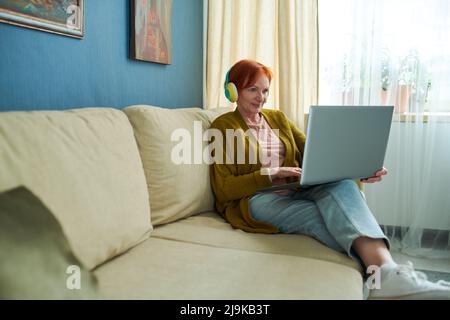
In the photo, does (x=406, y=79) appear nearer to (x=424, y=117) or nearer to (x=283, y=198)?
(x=424, y=117)

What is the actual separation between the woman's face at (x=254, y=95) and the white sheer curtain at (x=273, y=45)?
0.73 metres

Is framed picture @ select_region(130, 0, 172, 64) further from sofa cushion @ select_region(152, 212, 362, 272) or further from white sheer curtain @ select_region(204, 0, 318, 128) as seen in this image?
sofa cushion @ select_region(152, 212, 362, 272)

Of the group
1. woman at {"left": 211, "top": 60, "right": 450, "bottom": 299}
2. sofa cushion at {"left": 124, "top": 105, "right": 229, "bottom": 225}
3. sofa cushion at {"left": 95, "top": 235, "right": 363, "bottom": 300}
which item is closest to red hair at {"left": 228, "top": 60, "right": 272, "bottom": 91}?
woman at {"left": 211, "top": 60, "right": 450, "bottom": 299}

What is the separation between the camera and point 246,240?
150 cm

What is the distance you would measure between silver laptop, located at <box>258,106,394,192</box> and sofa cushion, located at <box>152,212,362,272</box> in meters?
0.20

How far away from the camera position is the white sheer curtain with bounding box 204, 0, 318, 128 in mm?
2617

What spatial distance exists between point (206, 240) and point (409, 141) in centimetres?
162

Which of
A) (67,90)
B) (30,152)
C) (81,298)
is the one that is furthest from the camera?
(67,90)

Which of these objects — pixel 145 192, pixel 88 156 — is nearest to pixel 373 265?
pixel 145 192

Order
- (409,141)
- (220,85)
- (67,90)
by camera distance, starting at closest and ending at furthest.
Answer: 1. (67,90)
2. (409,141)
3. (220,85)

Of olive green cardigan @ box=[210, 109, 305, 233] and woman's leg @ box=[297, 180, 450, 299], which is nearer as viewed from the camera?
woman's leg @ box=[297, 180, 450, 299]

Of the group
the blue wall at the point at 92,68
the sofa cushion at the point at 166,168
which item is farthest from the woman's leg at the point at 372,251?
the blue wall at the point at 92,68

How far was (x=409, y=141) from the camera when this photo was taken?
101 inches
